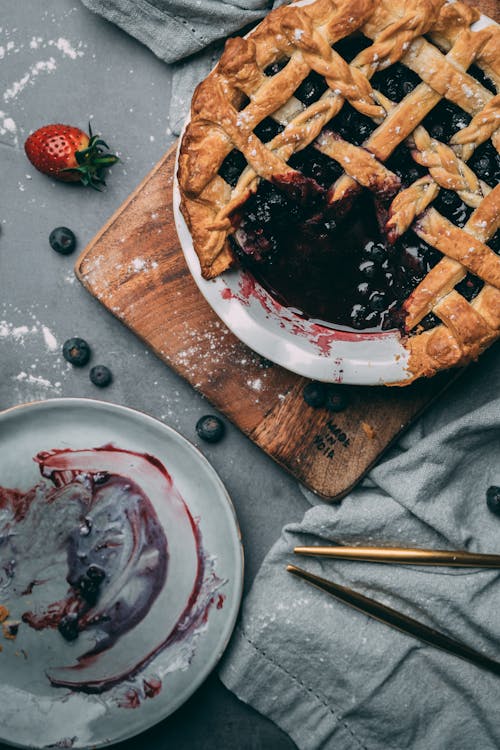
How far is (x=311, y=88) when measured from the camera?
1.39m

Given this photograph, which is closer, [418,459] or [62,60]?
[418,459]

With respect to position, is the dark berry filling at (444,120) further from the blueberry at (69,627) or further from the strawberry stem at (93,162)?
the blueberry at (69,627)

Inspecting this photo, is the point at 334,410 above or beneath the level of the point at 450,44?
beneath

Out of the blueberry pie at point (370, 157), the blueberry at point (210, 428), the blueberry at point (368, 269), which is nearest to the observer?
the blueberry pie at point (370, 157)

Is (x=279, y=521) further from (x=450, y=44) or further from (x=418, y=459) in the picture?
(x=450, y=44)

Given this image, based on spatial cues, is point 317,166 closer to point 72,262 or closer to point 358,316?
point 358,316

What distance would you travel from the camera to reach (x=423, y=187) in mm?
1378

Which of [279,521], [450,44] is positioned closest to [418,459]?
[279,521]

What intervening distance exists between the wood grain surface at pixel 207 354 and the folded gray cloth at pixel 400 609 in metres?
0.11

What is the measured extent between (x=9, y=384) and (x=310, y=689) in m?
1.10

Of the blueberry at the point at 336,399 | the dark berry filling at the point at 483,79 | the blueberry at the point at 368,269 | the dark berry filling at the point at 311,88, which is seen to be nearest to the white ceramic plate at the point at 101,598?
the blueberry at the point at 336,399

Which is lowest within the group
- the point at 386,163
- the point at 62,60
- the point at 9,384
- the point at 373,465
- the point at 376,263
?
the point at 9,384

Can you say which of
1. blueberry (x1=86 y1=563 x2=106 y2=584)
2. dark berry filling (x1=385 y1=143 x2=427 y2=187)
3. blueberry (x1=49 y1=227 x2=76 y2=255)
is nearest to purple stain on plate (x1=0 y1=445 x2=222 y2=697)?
blueberry (x1=86 y1=563 x2=106 y2=584)

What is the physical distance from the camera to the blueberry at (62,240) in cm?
174
